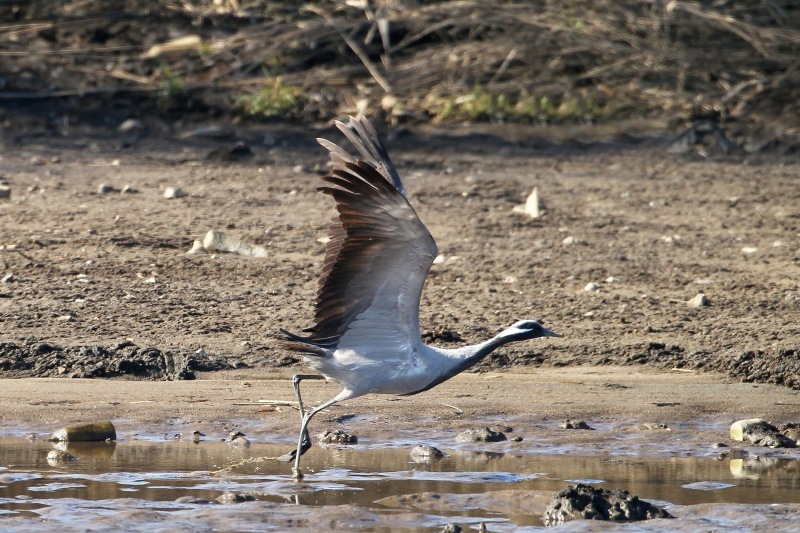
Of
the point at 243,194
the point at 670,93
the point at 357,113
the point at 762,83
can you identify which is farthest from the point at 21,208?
the point at 762,83

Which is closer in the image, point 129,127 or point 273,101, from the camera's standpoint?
point 129,127

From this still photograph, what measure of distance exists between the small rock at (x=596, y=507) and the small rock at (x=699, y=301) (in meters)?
3.34

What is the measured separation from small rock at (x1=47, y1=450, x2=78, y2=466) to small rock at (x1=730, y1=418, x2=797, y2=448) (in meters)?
3.28

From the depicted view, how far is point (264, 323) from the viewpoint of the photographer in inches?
306

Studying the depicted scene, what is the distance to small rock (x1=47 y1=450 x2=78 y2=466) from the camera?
588 cm

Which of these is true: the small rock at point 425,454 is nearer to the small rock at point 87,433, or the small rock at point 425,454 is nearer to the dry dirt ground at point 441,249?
the dry dirt ground at point 441,249

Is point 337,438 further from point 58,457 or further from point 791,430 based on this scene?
point 791,430

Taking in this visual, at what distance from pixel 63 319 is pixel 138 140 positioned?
4.44 meters

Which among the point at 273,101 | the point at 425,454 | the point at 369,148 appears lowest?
the point at 425,454

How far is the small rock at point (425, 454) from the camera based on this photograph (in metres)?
6.00

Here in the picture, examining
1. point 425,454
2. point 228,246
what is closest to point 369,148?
point 425,454

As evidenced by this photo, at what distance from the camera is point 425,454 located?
601 cm

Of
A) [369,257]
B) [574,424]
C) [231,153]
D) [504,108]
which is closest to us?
[369,257]

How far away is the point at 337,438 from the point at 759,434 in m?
2.11
